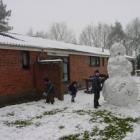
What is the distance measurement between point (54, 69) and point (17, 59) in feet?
7.62

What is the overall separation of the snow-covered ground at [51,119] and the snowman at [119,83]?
0.37m

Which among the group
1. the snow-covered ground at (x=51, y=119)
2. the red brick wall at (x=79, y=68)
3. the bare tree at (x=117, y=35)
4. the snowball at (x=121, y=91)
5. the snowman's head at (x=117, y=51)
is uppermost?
the bare tree at (x=117, y=35)

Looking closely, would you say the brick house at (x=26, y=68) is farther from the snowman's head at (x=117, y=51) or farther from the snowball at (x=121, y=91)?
the snowball at (x=121, y=91)

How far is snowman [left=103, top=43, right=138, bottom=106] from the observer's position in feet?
45.3

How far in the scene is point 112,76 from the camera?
48.1 feet

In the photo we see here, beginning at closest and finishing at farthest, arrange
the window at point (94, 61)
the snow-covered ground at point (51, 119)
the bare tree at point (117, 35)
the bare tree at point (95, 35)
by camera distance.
→ the snow-covered ground at point (51, 119), the window at point (94, 61), the bare tree at point (117, 35), the bare tree at point (95, 35)

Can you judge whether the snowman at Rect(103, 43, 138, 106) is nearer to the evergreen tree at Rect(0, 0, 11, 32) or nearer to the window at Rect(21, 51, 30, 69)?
the window at Rect(21, 51, 30, 69)

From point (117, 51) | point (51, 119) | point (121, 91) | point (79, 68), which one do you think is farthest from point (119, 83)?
point (79, 68)

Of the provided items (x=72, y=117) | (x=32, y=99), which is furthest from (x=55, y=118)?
(x=32, y=99)

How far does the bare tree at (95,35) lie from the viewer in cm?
7367

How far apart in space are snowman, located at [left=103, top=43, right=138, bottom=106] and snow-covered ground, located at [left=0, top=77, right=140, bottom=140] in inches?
14.4

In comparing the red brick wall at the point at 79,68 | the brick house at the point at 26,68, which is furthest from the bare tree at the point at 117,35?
the brick house at the point at 26,68

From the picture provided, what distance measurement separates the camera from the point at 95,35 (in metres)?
76.5

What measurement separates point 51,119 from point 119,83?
13.4ft
